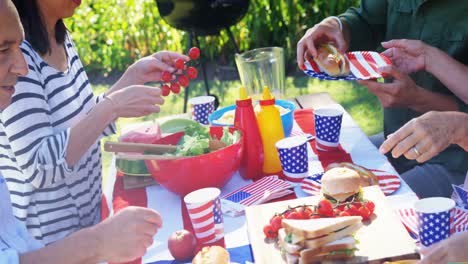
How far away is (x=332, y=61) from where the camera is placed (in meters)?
2.53

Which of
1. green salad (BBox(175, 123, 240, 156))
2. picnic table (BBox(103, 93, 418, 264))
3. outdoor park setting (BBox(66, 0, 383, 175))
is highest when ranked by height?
green salad (BBox(175, 123, 240, 156))

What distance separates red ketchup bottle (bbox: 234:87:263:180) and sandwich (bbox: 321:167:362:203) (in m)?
0.43

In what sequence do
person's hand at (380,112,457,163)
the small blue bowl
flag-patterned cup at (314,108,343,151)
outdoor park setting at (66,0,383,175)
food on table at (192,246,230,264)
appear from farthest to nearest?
outdoor park setting at (66,0,383,175) → the small blue bowl → flag-patterned cup at (314,108,343,151) → person's hand at (380,112,457,163) → food on table at (192,246,230,264)

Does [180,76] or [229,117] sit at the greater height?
[180,76]

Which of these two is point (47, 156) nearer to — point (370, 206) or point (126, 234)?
point (126, 234)

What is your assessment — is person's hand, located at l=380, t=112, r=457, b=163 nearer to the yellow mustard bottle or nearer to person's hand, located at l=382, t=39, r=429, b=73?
the yellow mustard bottle

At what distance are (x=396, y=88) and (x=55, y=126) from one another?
4.43ft

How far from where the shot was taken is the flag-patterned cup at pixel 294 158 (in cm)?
200

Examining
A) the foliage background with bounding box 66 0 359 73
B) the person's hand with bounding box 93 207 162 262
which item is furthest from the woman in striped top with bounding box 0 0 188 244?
the foliage background with bounding box 66 0 359 73

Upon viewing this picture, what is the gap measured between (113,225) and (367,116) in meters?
3.47

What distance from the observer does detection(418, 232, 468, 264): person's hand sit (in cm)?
134

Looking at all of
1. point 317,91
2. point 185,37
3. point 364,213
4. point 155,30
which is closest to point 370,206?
point 364,213

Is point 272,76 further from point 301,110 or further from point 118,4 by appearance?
point 118,4

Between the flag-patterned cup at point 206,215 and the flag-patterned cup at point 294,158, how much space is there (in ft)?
1.34
